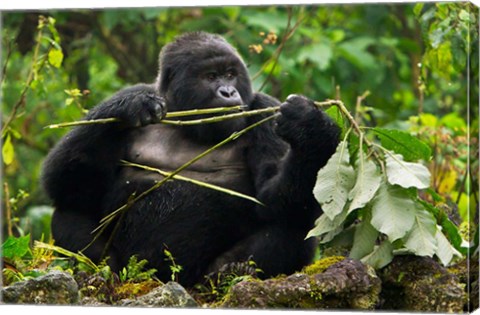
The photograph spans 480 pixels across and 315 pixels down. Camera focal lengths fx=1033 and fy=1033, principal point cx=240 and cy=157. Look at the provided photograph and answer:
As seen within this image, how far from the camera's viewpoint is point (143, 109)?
4.45m

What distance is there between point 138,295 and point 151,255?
463mm

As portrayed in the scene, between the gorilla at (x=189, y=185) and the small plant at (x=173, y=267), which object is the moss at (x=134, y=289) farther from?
the gorilla at (x=189, y=185)

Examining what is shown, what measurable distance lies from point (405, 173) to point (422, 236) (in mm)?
268

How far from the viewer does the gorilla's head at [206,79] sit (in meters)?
4.74

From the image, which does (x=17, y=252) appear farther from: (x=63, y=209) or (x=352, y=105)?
(x=352, y=105)

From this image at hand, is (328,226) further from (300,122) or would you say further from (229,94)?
(229,94)

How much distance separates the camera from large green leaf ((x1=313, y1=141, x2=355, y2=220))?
13.9 feet

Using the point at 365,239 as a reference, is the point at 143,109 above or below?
above

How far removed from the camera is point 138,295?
436 cm

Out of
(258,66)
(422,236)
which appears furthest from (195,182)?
(258,66)

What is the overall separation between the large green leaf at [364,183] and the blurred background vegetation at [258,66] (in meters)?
1.55

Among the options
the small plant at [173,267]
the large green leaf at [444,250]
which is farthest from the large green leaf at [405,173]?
the small plant at [173,267]

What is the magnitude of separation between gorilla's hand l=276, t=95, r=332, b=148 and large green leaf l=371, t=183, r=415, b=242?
0.38 m

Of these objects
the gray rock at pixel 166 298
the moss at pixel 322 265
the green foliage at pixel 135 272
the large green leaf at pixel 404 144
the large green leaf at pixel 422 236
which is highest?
the large green leaf at pixel 404 144
